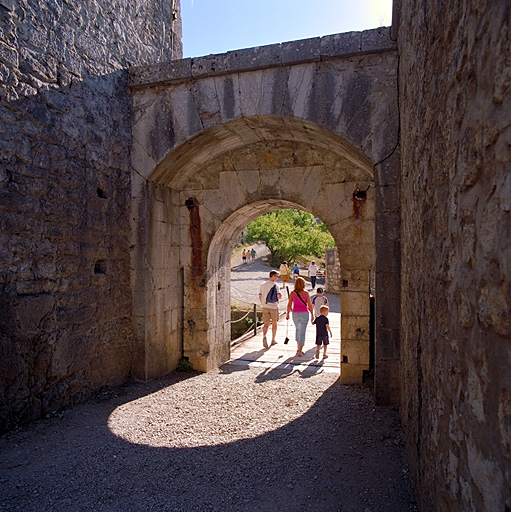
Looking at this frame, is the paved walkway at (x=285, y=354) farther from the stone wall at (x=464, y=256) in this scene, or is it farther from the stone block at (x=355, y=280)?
the stone wall at (x=464, y=256)

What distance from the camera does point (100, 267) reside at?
4.37m

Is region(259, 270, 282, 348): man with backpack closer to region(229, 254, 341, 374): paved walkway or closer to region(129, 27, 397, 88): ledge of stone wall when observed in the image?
region(229, 254, 341, 374): paved walkway

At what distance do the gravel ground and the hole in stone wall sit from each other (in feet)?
4.21

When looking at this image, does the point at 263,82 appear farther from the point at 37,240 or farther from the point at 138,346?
the point at 138,346

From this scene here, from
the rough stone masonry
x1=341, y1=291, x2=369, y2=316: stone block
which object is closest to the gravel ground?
the rough stone masonry

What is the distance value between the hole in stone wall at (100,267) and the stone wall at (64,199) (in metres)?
0.01

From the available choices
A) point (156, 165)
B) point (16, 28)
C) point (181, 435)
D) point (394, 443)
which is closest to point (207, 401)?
point (181, 435)

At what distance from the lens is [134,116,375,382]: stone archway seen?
4.80m

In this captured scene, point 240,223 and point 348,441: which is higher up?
point 240,223

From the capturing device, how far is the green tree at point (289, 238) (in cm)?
2420

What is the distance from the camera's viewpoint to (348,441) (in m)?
3.28

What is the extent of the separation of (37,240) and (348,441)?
3.10m

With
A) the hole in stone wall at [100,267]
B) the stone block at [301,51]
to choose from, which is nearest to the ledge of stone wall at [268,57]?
the stone block at [301,51]

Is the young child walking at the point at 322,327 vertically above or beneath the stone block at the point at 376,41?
beneath
